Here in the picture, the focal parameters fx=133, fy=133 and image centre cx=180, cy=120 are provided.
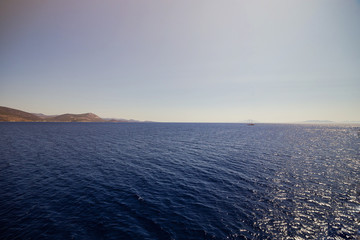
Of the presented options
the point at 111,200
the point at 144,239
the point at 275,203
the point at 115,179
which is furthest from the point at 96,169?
the point at 275,203

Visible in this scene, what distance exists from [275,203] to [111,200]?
22.7 meters

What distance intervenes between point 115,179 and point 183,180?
1280cm

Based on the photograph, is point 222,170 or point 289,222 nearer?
point 289,222

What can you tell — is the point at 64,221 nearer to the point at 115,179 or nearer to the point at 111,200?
the point at 111,200

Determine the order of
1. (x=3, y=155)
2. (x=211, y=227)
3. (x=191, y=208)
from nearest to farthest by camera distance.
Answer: (x=211, y=227)
(x=191, y=208)
(x=3, y=155)

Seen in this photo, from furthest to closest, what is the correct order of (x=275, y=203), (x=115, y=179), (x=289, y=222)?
(x=115, y=179)
(x=275, y=203)
(x=289, y=222)

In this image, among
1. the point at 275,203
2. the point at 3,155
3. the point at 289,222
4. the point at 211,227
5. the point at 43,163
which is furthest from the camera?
the point at 3,155

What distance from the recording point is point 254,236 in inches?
514

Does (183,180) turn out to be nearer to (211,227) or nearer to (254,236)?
(211,227)

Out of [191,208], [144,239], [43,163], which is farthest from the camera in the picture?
[43,163]

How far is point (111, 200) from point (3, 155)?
43841mm

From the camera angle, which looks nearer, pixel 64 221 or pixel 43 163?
pixel 64 221

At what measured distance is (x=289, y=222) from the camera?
589 inches

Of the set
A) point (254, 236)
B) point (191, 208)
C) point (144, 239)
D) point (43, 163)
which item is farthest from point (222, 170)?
point (43, 163)
